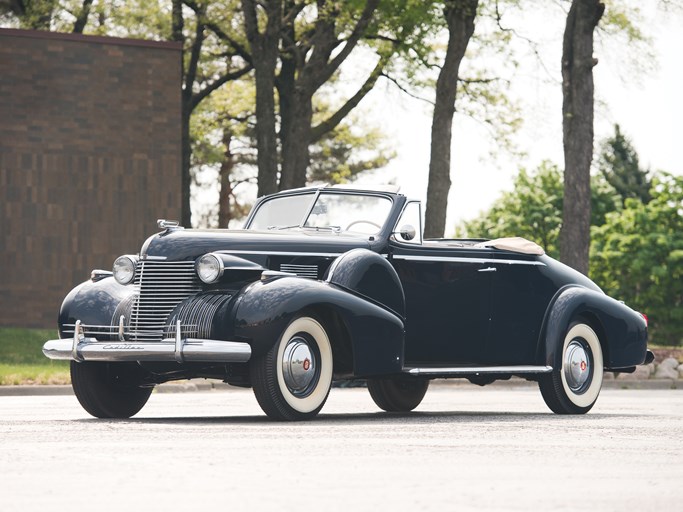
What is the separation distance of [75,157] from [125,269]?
729 inches

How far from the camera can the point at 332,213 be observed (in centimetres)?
1270

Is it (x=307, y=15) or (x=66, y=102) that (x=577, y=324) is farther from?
(x=307, y=15)

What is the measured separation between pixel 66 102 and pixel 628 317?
1861cm

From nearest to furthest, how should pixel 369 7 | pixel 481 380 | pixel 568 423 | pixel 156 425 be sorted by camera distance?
pixel 156 425 < pixel 568 423 < pixel 481 380 < pixel 369 7

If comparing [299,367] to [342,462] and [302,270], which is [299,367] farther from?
[342,462]

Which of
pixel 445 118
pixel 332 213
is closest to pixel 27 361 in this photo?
pixel 445 118

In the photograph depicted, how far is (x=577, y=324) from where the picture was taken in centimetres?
1330

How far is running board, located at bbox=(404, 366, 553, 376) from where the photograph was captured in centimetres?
1186

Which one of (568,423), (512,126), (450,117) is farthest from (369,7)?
(568,423)

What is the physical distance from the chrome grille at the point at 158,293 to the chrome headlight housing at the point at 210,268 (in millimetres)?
166

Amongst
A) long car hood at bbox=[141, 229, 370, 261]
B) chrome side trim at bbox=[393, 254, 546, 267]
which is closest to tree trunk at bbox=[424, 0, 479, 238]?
chrome side trim at bbox=[393, 254, 546, 267]

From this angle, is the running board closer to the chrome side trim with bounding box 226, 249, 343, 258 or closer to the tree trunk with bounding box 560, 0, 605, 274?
the chrome side trim with bounding box 226, 249, 343, 258

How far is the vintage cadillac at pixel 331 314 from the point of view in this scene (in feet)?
35.2

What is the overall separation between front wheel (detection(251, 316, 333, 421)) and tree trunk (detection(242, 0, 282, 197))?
17.0m
